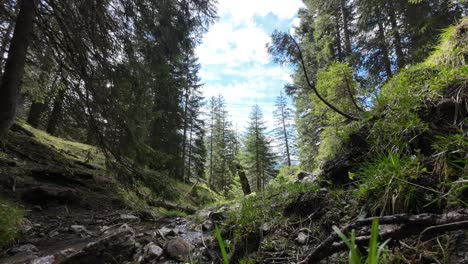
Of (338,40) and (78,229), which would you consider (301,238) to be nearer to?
(78,229)

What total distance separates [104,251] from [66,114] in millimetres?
3550

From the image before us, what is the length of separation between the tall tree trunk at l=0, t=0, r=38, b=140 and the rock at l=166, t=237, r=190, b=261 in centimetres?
410

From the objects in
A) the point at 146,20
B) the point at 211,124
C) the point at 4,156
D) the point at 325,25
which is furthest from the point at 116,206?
the point at 211,124

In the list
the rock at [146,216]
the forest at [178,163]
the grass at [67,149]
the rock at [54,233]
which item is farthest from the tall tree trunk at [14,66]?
the grass at [67,149]

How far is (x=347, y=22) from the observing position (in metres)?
15.9

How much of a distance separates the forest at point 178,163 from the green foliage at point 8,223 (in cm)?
3

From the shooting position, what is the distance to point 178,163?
995 centimetres

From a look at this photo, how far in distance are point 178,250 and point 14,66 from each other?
15.9ft

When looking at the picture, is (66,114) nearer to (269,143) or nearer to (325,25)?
(325,25)

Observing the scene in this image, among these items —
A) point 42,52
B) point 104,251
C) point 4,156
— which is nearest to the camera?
point 104,251

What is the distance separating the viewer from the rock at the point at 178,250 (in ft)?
10.8

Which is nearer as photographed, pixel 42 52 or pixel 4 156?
pixel 42 52

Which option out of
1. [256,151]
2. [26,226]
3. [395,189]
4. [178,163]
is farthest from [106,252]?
[256,151]

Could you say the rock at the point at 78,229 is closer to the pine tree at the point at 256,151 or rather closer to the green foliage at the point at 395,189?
the green foliage at the point at 395,189
